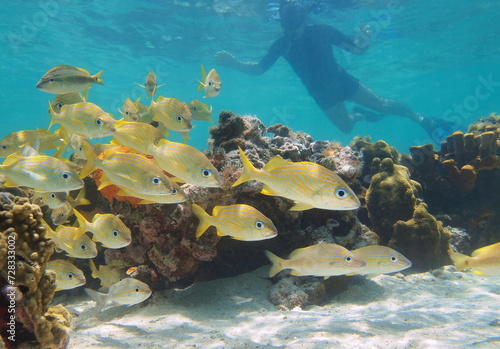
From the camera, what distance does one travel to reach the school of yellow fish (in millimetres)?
2660

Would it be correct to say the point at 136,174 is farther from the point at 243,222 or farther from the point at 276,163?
the point at 276,163

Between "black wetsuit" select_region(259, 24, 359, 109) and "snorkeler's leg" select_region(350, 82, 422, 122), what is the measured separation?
0.64 metres

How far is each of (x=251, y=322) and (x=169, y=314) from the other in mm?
1247

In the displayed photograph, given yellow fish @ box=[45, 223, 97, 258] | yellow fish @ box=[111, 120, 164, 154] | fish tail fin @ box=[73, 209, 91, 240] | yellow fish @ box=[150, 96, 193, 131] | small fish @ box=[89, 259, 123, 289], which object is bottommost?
small fish @ box=[89, 259, 123, 289]

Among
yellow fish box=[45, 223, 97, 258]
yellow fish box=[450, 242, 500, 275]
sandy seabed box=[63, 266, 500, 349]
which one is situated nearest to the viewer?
sandy seabed box=[63, 266, 500, 349]

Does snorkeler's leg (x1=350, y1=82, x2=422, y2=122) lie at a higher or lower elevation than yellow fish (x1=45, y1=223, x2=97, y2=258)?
higher

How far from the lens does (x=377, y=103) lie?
1912 centimetres

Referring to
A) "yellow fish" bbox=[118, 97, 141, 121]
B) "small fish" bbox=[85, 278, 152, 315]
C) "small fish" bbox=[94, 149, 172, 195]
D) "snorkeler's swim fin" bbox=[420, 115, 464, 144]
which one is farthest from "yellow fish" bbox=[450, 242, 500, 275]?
"snorkeler's swim fin" bbox=[420, 115, 464, 144]

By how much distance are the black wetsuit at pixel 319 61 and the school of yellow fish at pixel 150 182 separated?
1592 cm

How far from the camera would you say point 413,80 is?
158ft

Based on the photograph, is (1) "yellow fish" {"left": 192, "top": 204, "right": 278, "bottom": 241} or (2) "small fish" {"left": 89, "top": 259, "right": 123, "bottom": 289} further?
(2) "small fish" {"left": 89, "top": 259, "right": 123, "bottom": 289}

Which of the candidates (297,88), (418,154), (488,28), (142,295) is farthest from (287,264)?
(297,88)

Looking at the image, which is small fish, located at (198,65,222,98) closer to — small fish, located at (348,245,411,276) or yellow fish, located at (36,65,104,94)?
yellow fish, located at (36,65,104,94)

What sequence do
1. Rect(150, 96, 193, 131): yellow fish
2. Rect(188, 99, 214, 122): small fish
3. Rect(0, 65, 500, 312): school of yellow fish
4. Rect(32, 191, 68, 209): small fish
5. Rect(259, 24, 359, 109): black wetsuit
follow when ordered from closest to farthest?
Rect(0, 65, 500, 312): school of yellow fish → Rect(32, 191, 68, 209): small fish → Rect(150, 96, 193, 131): yellow fish → Rect(188, 99, 214, 122): small fish → Rect(259, 24, 359, 109): black wetsuit
